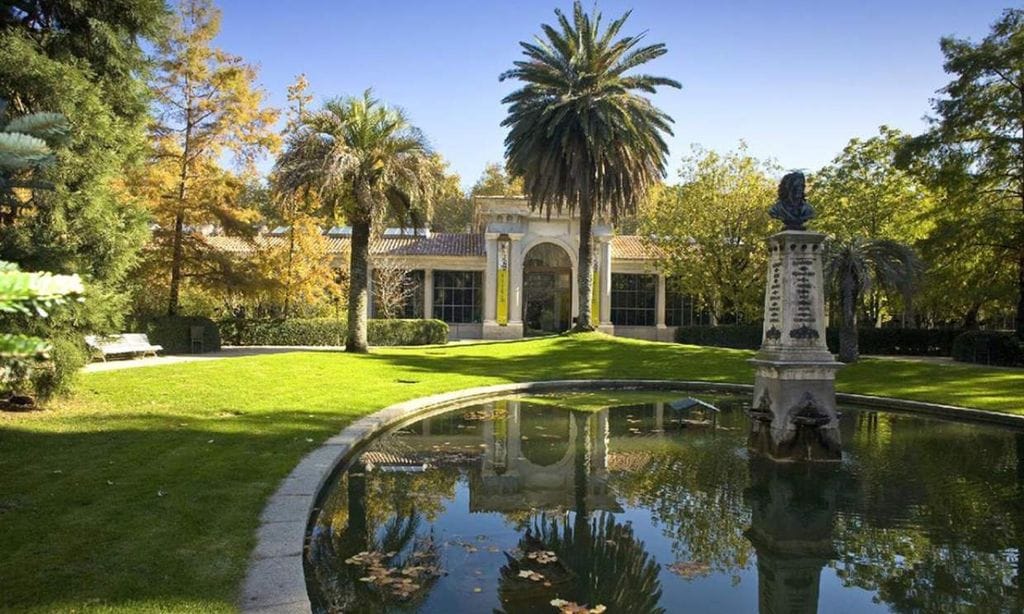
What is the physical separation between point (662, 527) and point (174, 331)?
20202 mm

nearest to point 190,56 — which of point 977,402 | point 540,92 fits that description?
point 540,92

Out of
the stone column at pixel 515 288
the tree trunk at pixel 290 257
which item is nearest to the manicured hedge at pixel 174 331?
the tree trunk at pixel 290 257

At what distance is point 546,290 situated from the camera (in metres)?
41.2

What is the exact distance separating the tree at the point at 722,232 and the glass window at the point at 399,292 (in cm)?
1446

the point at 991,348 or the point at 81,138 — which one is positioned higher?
the point at 81,138

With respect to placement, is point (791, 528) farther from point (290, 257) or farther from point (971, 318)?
point (971, 318)

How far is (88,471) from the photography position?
22.5ft

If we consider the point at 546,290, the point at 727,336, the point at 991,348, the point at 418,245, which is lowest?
the point at 991,348

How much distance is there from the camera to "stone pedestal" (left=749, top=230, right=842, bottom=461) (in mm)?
9227

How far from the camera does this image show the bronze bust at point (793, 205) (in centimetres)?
955

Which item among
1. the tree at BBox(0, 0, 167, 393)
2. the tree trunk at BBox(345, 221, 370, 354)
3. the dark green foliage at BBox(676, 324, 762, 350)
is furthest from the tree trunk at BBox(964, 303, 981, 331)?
the tree at BBox(0, 0, 167, 393)

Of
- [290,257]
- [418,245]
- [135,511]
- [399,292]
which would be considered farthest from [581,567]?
[418,245]

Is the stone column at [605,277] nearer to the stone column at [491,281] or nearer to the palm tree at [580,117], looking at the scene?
the stone column at [491,281]

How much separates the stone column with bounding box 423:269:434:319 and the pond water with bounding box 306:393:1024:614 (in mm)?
30172
